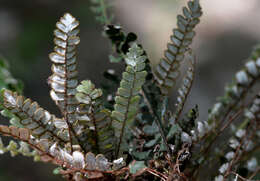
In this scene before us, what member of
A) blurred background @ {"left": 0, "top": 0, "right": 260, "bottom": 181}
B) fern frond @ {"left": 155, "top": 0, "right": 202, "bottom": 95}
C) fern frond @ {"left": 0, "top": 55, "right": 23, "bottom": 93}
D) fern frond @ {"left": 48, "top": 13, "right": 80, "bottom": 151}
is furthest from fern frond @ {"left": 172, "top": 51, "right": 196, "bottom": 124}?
blurred background @ {"left": 0, "top": 0, "right": 260, "bottom": 181}

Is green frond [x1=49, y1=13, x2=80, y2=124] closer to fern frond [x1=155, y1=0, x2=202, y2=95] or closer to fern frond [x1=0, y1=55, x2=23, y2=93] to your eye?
fern frond [x1=155, y1=0, x2=202, y2=95]

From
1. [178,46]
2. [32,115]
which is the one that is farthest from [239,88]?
[32,115]

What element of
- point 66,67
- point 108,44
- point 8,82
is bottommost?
point 108,44

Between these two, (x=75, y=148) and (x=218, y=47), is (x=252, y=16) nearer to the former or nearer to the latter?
(x=218, y=47)

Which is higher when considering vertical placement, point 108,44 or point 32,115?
point 32,115

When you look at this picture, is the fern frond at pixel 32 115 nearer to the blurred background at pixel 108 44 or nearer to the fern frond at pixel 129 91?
the fern frond at pixel 129 91

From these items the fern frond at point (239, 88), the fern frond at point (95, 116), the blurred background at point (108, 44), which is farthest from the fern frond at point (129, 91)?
the blurred background at point (108, 44)

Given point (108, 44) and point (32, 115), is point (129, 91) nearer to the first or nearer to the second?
point (32, 115)
